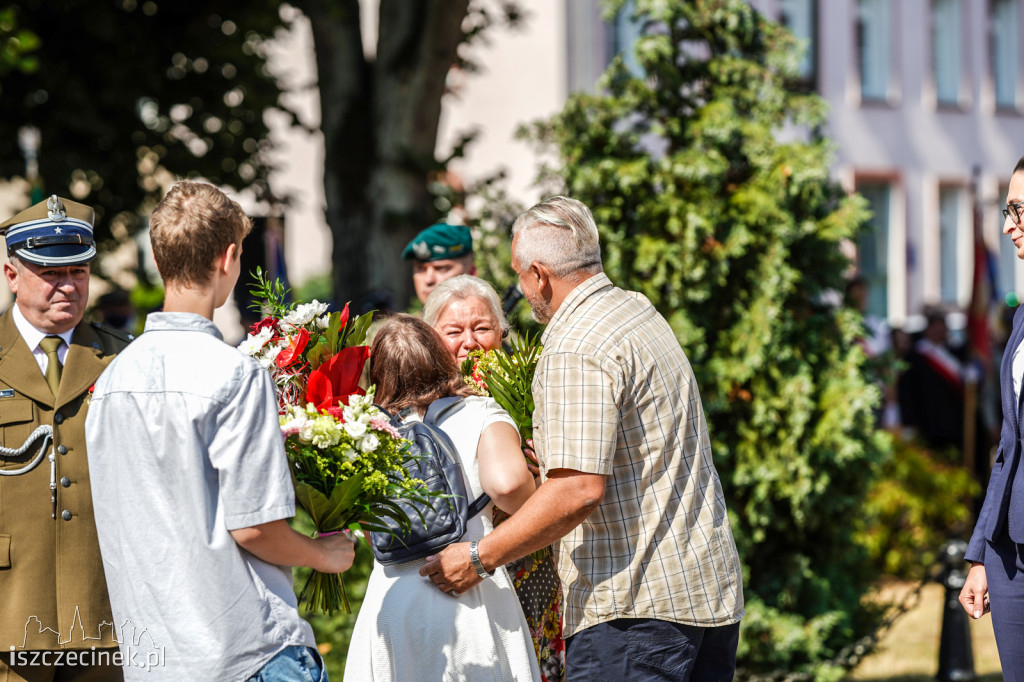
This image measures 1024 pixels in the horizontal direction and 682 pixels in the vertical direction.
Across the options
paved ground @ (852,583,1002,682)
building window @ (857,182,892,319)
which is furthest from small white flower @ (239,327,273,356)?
building window @ (857,182,892,319)

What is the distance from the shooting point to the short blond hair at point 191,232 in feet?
8.59

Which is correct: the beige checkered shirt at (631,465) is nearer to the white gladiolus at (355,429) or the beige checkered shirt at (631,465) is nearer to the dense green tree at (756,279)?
the white gladiolus at (355,429)

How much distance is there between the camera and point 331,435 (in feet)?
9.57

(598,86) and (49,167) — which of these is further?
(49,167)

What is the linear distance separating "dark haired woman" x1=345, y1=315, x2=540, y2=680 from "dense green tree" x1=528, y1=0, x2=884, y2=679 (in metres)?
2.64

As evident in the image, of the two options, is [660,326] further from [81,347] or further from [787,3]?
[787,3]

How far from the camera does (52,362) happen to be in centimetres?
359

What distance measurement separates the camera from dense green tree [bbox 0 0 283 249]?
8.71m

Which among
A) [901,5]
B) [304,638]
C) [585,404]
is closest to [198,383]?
[304,638]

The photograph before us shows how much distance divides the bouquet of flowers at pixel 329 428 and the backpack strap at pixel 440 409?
232mm

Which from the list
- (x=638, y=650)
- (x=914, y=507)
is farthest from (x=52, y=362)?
(x=914, y=507)

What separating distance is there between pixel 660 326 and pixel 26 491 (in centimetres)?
202

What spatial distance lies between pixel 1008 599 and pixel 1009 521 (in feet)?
0.84

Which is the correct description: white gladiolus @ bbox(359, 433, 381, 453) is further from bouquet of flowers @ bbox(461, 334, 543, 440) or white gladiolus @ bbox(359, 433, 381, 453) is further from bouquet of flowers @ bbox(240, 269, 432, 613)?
bouquet of flowers @ bbox(461, 334, 543, 440)
